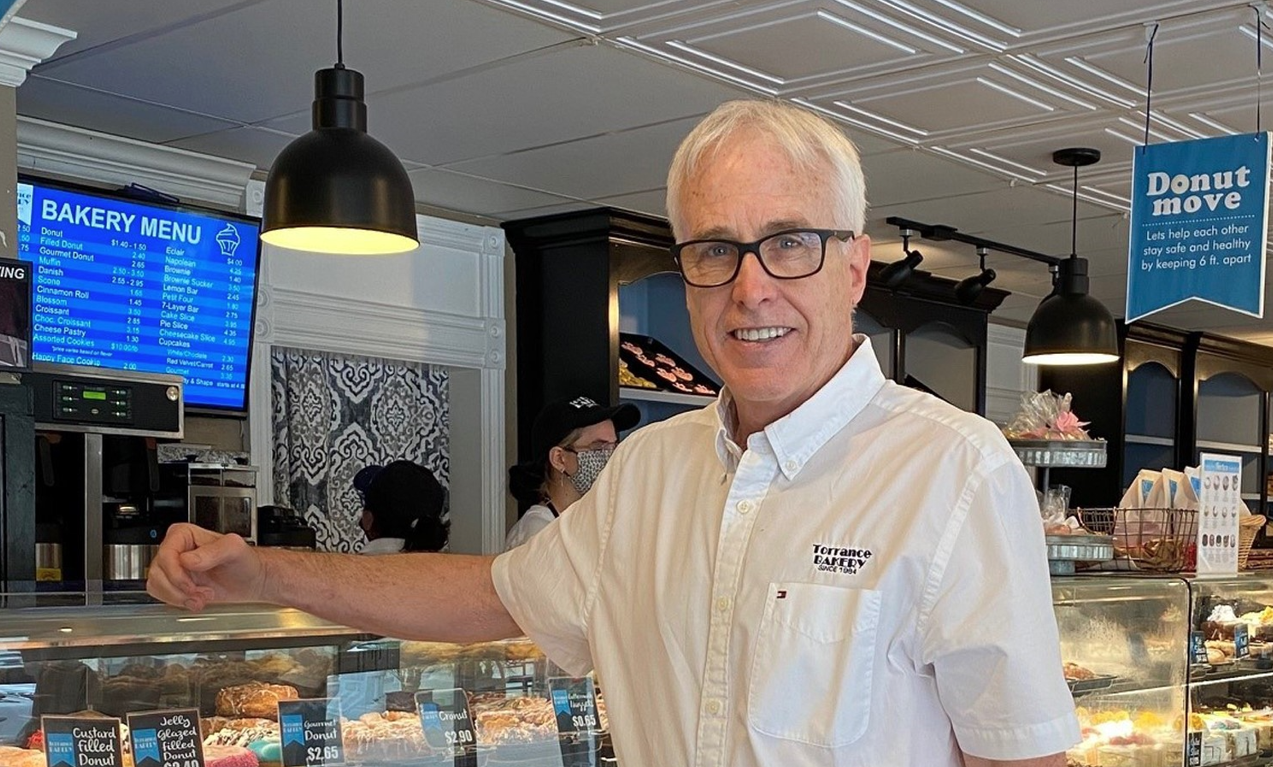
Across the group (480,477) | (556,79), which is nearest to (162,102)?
(556,79)

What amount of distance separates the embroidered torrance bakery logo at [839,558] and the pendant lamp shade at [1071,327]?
4526 mm

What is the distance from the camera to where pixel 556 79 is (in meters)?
4.31

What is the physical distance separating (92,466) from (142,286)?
88cm

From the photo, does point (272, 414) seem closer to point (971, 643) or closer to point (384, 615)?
point (384, 615)

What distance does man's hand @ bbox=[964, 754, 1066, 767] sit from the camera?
4.82 ft

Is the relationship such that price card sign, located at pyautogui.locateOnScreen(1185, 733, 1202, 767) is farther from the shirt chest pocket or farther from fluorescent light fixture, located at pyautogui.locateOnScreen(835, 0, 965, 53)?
the shirt chest pocket

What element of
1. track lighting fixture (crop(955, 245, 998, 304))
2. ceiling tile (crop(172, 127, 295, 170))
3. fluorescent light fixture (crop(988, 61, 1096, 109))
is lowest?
track lighting fixture (crop(955, 245, 998, 304))

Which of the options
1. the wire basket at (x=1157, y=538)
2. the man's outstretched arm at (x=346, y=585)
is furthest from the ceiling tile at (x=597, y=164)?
the man's outstretched arm at (x=346, y=585)

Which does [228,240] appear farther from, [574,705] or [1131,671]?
[1131,671]

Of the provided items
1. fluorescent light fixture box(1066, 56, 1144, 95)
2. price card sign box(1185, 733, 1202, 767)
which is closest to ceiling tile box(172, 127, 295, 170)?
fluorescent light fixture box(1066, 56, 1144, 95)

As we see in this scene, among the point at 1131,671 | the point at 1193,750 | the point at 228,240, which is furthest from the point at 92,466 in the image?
the point at 1193,750

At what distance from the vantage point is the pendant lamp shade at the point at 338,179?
3146 mm

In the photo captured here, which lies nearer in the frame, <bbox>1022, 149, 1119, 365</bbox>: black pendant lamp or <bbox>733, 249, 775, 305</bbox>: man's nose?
<bbox>733, 249, 775, 305</bbox>: man's nose

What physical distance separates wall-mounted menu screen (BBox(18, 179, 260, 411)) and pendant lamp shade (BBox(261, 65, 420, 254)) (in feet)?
5.35
